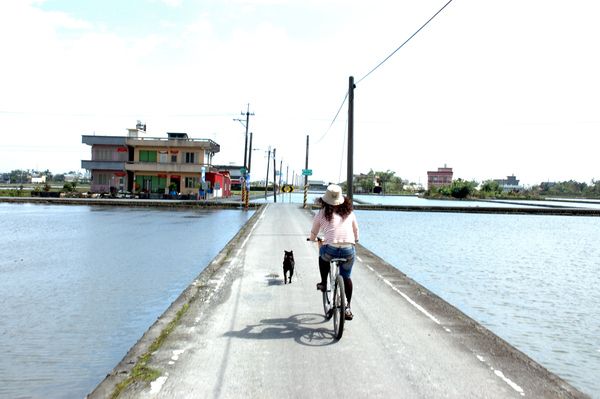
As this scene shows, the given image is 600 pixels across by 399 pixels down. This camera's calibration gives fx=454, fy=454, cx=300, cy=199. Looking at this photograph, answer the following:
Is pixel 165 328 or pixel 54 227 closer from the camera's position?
pixel 165 328

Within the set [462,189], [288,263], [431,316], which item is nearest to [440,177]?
[462,189]

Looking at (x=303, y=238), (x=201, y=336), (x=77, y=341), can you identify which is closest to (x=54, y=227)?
(x=303, y=238)

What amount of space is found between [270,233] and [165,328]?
1322 centimetres

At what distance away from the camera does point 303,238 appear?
1764 cm

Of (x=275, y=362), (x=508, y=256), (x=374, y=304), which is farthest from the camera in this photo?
(x=508, y=256)

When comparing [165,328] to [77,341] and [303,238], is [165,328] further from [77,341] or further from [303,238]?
[303,238]

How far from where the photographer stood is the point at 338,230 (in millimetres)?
5797

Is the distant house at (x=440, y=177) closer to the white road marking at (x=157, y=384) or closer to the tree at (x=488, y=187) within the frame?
the tree at (x=488, y=187)

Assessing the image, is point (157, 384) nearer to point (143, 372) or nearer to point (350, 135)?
point (143, 372)

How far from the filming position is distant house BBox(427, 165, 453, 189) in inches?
6457

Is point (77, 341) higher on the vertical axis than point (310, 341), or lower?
lower

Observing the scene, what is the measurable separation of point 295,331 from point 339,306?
30.0 inches

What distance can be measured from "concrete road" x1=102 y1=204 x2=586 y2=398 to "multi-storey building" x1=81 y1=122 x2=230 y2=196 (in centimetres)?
5193

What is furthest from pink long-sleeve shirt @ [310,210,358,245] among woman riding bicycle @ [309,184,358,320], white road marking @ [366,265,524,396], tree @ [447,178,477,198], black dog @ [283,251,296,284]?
tree @ [447,178,477,198]
